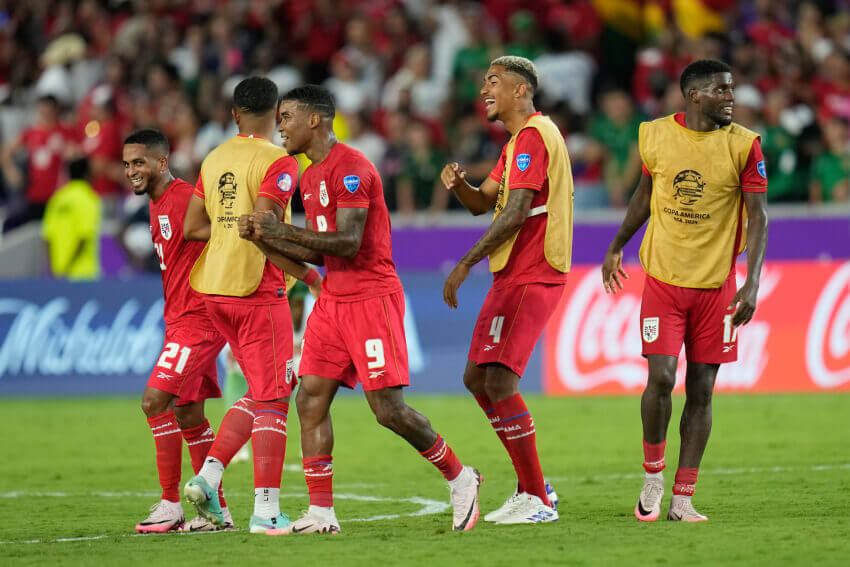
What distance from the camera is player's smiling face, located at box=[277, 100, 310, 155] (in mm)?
7328

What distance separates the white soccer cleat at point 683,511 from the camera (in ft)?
24.2

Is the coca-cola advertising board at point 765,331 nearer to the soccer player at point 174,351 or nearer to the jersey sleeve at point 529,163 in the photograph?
the jersey sleeve at point 529,163

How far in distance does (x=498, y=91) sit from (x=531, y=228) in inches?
34.2

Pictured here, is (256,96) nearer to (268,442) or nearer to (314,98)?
(314,98)

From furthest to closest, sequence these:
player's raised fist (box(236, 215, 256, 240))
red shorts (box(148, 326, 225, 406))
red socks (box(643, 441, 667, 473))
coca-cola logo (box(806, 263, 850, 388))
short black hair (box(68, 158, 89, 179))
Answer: short black hair (box(68, 158, 89, 179)) → coca-cola logo (box(806, 263, 850, 388)) → red shorts (box(148, 326, 225, 406)) → red socks (box(643, 441, 667, 473)) → player's raised fist (box(236, 215, 256, 240))

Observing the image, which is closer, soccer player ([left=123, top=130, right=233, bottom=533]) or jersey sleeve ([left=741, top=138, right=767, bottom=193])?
jersey sleeve ([left=741, top=138, right=767, bottom=193])

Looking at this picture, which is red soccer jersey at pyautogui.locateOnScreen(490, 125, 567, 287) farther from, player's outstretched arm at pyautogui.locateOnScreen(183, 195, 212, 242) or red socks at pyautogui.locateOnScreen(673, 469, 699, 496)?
player's outstretched arm at pyautogui.locateOnScreen(183, 195, 212, 242)

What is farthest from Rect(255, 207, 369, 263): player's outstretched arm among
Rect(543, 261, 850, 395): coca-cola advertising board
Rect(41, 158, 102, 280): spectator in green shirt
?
Rect(41, 158, 102, 280): spectator in green shirt

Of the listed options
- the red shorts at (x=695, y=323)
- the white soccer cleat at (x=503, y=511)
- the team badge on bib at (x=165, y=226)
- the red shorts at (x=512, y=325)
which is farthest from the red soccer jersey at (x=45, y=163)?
the red shorts at (x=695, y=323)

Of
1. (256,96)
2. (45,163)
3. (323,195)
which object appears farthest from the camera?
(45,163)

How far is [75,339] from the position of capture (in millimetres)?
15375

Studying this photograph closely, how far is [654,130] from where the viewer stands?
7.72 m

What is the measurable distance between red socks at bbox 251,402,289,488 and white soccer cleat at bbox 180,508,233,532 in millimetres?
467

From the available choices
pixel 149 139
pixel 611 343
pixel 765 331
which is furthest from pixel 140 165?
pixel 765 331
